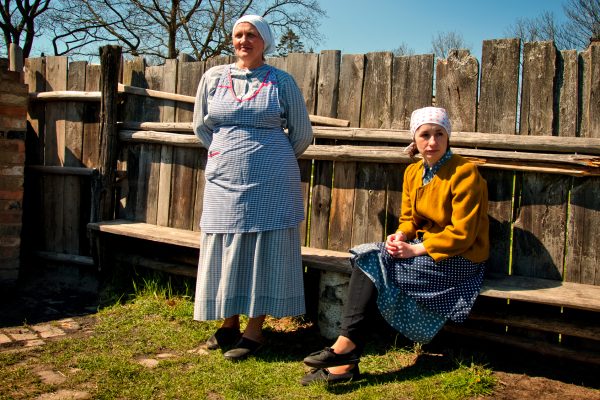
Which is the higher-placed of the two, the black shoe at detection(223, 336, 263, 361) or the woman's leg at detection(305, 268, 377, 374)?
the woman's leg at detection(305, 268, 377, 374)

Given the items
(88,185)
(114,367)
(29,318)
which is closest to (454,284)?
(114,367)

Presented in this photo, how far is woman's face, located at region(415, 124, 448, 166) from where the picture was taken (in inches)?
120

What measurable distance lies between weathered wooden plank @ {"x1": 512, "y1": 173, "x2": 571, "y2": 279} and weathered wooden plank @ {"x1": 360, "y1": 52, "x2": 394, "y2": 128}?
103 cm

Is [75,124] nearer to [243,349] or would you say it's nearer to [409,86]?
[243,349]

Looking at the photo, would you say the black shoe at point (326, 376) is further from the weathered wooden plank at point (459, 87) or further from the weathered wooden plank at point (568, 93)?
the weathered wooden plank at point (568, 93)

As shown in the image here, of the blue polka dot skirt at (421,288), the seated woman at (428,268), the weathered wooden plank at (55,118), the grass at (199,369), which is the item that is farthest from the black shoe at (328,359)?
the weathered wooden plank at (55,118)

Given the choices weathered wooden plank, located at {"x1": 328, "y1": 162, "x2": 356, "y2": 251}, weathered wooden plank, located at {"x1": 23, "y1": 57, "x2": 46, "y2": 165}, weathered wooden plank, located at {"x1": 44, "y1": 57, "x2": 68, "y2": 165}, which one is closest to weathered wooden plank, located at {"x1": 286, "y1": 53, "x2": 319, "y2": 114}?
weathered wooden plank, located at {"x1": 328, "y1": 162, "x2": 356, "y2": 251}

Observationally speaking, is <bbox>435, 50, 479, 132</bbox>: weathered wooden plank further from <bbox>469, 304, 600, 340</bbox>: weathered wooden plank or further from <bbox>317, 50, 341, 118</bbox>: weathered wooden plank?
<bbox>469, 304, 600, 340</bbox>: weathered wooden plank

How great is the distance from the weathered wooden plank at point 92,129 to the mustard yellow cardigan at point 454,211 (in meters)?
3.25

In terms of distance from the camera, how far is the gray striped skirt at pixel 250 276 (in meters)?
3.35

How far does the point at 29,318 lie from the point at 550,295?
11.8 ft

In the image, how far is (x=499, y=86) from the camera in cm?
349

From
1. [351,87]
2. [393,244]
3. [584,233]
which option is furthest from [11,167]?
[584,233]

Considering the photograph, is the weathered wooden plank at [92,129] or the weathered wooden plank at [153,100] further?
the weathered wooden plank at [92,129]
